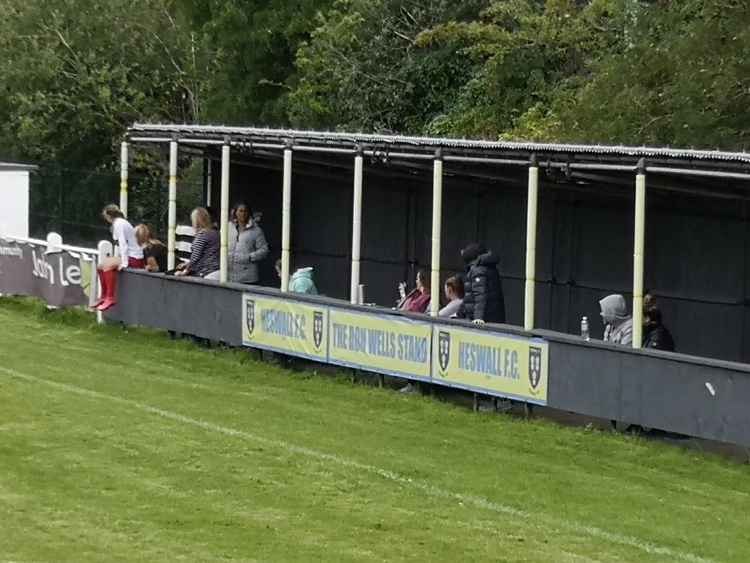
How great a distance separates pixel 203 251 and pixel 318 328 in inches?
122

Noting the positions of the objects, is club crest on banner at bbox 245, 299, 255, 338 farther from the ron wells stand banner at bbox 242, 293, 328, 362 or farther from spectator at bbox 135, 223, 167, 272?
spectator at bbox 135, 223, 167, 272

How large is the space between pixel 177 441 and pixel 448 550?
4.27 meters

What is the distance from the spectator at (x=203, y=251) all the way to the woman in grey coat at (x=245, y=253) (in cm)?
36

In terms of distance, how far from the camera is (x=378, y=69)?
1331 inches

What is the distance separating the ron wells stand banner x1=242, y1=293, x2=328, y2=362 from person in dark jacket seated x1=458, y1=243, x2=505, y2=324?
2213mm

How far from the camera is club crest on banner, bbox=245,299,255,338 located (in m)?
19.2

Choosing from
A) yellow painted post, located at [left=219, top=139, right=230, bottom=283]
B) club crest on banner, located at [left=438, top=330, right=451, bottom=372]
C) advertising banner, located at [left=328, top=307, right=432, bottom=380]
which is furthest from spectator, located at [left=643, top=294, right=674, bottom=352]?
yellow painted post, located at [left=219, top=139, right=230, bottom=283]

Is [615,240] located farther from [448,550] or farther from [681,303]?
[448,550]

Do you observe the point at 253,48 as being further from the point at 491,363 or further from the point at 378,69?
the point at 491,363

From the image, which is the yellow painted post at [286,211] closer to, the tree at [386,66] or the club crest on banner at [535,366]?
the club crest on banner at [535,366]

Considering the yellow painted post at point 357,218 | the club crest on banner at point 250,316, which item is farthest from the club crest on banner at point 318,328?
the club crest on banner at point 250,316

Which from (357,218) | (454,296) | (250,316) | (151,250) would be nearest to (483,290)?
(454,296)

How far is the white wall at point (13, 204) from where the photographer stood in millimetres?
27062

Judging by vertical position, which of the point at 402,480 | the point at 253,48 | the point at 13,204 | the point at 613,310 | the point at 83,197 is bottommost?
the point at 402,480
